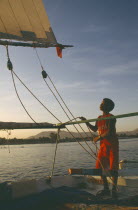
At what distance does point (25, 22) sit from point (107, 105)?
6090 millimetres

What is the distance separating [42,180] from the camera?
5.73 meters

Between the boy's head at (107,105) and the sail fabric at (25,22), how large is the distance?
5021 mm

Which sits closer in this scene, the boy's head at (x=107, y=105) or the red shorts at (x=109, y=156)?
the red shorts at (x=109, y=156)

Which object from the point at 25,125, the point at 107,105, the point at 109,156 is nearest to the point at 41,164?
the point at 109,156

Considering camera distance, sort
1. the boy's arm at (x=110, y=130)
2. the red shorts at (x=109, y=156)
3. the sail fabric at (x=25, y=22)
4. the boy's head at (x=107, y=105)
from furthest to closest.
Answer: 1. the sail fabric at (x=25, y=22)
2. the boy's head at (x=107, y=105)
3. the boy's arm at (x=110, y=130)
4. the red shorts at (x=109, y=156)

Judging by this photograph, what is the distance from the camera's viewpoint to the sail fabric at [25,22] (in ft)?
28.0

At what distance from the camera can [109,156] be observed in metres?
5.32

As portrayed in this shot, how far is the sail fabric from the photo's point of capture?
28.0 ft

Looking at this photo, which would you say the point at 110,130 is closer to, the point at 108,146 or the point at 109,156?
the point at 108,146

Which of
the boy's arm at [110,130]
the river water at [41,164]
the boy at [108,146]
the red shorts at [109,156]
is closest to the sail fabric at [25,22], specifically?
the boy at [108,146]

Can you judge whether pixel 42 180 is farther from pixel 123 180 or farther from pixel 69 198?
pixel 123 180

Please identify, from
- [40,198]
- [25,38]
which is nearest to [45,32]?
[25,38]

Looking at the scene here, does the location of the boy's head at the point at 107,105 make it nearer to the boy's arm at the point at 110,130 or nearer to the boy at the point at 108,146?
the boy at the point at 108,146

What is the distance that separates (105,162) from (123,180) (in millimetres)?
1928
